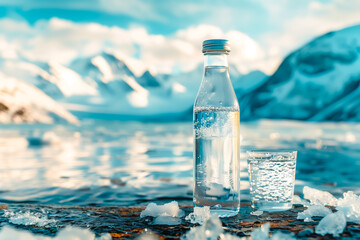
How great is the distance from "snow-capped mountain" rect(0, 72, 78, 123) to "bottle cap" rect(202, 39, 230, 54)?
362 ft

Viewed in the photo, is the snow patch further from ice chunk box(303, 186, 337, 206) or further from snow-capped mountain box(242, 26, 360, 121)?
snow-capped mountain box(242, 26, 360, 121)

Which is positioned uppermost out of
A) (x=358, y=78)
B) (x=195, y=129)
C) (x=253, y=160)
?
(x=358, y=78)

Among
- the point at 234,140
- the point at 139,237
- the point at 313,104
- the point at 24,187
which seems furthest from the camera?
the point at 313,104

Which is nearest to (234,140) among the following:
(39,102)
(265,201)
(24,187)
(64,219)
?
(265,201)

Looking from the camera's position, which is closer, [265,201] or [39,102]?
[265,201]

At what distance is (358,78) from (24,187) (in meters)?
116

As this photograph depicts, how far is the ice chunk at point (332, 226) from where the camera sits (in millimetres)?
1618

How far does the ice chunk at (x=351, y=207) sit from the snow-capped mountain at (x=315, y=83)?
9953 cm

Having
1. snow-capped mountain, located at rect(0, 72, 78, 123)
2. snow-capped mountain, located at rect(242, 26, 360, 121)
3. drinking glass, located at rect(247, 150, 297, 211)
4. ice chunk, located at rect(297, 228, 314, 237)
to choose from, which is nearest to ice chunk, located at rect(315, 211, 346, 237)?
ice chunk, located at rect(297, 228, 314, 237)

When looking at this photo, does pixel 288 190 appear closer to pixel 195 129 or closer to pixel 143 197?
pixel 195 129

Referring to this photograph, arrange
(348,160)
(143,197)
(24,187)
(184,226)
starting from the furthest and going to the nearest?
(348,160) → (24,187) → (143,197) → (184,226)

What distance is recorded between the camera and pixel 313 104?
4210 inches

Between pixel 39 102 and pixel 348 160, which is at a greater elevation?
pixel 39 102

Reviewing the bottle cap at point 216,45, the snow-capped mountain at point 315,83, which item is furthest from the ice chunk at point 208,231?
the snow-capped mountain at point 315,83
